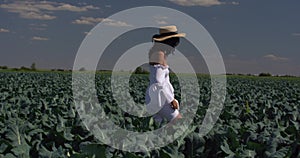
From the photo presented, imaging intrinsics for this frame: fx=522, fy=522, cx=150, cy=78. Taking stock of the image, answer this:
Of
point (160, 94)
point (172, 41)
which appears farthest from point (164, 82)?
point (172, 41)

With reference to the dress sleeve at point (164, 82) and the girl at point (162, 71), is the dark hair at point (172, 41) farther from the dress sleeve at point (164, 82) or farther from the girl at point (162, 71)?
the dress sleeve at point (164, 82)

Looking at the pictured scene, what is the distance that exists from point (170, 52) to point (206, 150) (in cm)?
235

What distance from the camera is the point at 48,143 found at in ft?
15.3

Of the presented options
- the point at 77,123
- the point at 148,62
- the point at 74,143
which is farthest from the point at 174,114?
the point at 74,143

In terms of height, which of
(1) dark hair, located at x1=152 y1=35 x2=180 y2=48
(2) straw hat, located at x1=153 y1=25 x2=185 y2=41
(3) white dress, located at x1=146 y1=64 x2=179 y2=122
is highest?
(2) straw hat, located at x1=153 y1=25 x2=185 y2=41

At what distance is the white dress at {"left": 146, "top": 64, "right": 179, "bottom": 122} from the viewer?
6.50 m

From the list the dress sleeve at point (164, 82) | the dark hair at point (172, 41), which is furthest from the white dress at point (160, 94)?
the dark hair at point (172, 41)

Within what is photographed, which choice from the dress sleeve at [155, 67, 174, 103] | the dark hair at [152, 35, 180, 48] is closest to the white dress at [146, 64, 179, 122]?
the dress sleeve at [155, 67, 174, 103]

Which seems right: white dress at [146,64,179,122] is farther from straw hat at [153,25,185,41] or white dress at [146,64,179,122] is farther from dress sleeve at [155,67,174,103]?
straw hat at [153,25,185,41]

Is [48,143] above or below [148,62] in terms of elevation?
below

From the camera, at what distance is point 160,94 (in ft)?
21.6

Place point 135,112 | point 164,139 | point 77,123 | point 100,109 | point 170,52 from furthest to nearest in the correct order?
point 100,109
point 135,112
point 170,52
point 77,123
point 164,139

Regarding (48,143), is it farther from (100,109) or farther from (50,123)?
(100,109)

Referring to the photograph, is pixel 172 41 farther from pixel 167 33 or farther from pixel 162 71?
pixel 162 71
